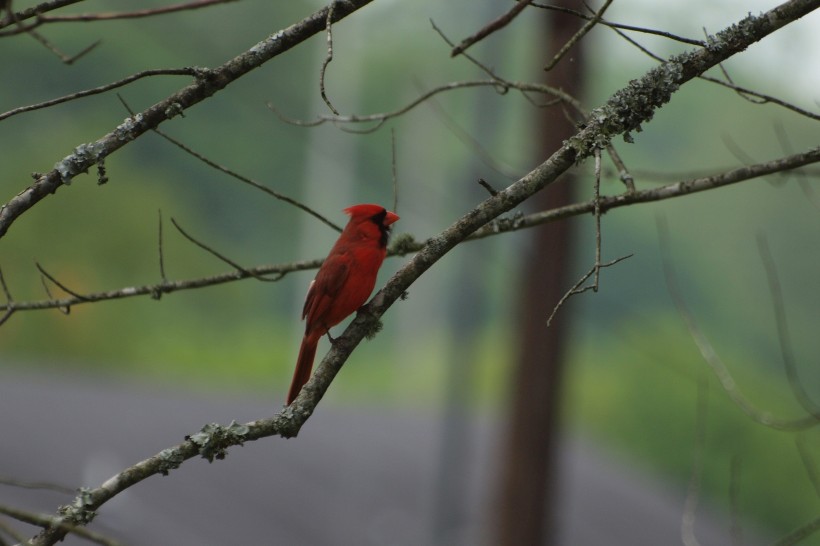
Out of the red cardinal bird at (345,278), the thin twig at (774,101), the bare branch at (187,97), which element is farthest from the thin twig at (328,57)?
the red cardinal bird at (345,278)

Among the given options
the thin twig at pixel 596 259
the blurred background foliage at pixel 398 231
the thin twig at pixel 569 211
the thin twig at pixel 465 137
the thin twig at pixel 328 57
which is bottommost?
the thin twig at pixel 596 259

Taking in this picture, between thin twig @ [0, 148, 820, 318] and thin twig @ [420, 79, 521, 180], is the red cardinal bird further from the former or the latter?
thin twig @ [420, 79, 521, 180]

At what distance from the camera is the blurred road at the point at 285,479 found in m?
7.50

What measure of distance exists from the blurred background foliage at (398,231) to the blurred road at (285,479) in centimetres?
→ 113

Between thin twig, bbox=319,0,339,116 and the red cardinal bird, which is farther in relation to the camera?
the red cardinal bird

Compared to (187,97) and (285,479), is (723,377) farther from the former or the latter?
(285,479)

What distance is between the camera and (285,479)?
877cm

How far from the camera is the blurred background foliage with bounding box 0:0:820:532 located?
415 inches

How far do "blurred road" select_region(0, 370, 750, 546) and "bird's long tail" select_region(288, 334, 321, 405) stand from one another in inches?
127

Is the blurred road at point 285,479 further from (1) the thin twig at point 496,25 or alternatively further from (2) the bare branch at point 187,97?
(1) the thin twig at point 496,25

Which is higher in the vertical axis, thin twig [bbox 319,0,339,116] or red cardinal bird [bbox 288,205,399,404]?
red cardinal bird [bbox 288,205,399,404]

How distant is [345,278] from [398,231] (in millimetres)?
5820

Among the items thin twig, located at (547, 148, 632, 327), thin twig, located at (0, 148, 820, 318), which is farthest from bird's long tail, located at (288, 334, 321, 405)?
thin twig, located at (547, 148, 632, 327)

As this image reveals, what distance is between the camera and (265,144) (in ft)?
56.4
